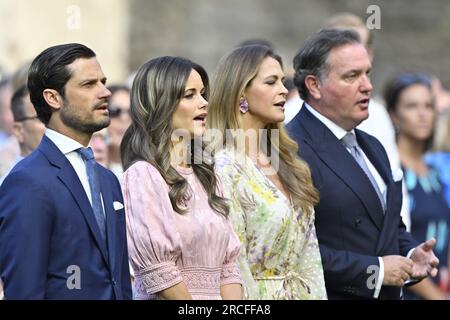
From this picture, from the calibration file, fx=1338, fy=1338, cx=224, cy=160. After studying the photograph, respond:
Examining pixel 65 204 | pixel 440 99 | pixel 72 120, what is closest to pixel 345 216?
pixel 72 120

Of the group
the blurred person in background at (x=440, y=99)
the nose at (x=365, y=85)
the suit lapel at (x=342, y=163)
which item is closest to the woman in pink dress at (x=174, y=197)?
the suit lapel at (x=342, y=163)

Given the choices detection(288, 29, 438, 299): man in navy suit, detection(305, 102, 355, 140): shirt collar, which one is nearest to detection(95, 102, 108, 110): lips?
detection(288, 29, 438, 299): man in navy suit

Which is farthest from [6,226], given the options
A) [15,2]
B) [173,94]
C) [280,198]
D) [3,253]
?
[15,2]

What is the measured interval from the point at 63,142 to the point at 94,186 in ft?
0.77

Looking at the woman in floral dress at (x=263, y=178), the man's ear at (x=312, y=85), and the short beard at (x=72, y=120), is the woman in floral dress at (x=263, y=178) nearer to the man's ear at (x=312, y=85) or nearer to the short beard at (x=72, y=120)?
the man's ear at (x=312, y=85)

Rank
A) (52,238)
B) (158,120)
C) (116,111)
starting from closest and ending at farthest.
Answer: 1. (52,238)
2. (158,120)
3. (116,111)

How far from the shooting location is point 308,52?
750 centimetres

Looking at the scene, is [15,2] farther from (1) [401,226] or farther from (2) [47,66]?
(2) [47,66]

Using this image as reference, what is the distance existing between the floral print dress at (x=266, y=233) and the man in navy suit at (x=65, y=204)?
786 millimetres

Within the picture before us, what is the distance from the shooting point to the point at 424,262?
7.19 m

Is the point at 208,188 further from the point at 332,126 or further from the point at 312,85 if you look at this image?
the point at 312,85

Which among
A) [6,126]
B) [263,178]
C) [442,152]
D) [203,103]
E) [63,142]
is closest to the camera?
[63,142]

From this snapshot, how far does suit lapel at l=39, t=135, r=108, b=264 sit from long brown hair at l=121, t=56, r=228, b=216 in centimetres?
53
